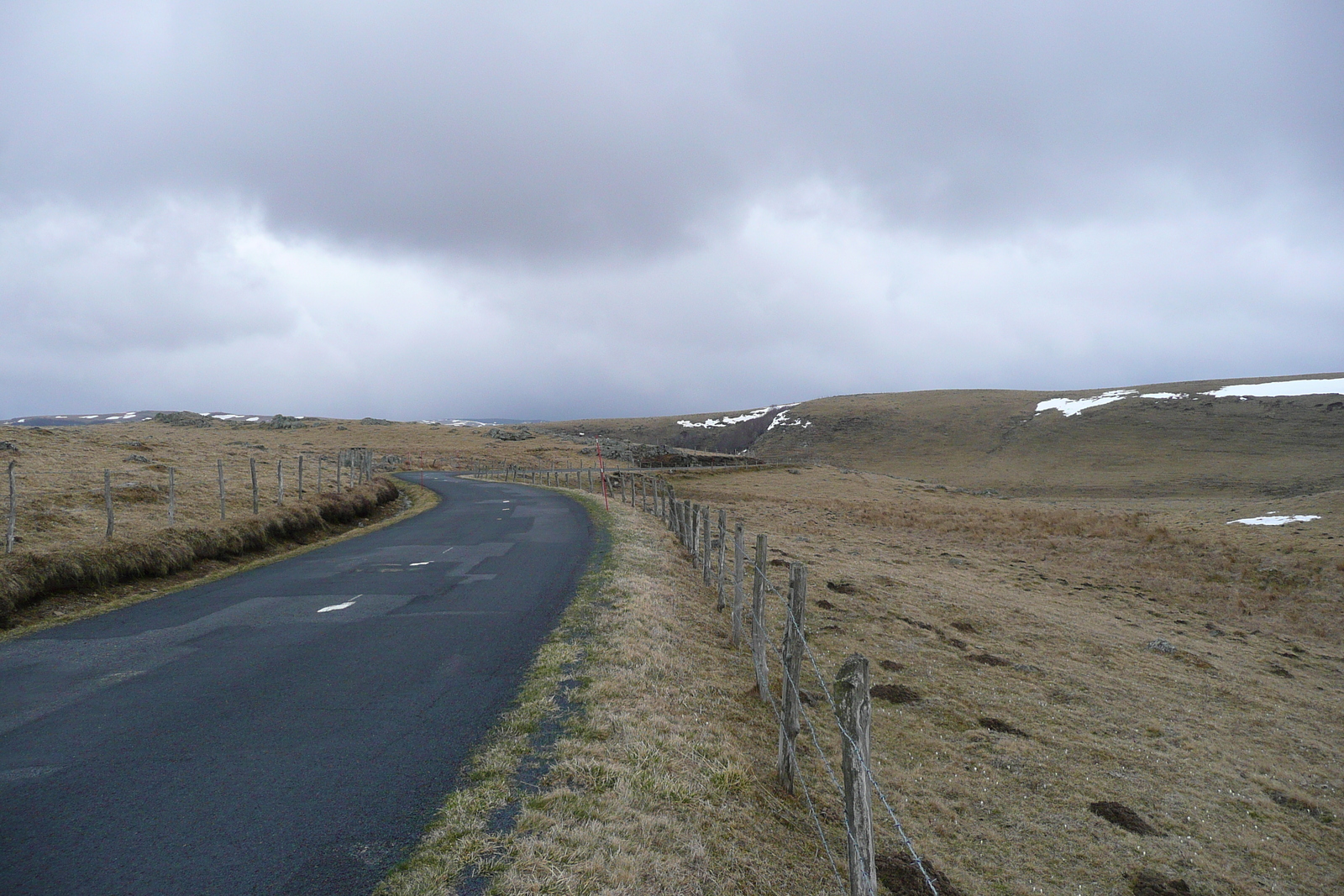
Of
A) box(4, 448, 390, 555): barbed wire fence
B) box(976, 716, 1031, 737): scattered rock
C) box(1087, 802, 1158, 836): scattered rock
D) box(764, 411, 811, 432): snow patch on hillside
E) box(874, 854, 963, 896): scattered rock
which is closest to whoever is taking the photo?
box(874, 854, 963, 896): scattered rock

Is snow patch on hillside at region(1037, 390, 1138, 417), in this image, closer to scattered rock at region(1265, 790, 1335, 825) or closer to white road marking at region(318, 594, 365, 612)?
scattered rock at region(1265, 790, 1335, 825)

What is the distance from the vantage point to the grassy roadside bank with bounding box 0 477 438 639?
1225cm

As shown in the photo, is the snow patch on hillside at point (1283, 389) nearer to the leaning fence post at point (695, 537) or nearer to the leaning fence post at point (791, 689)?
the leaning fence post at point (695, 537)

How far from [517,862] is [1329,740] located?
567 inches

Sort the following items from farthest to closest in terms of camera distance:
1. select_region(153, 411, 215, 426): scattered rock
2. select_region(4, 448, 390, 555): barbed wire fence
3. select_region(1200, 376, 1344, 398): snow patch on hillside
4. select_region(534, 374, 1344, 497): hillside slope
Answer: select_region(153, 411, 215, 426): scattered rock < select_region(1200, 376, 1344, 398): snow patch on hillside < select_region(534, 374, 1344, 497): hillside slope < select_region(4, 448, 390, 555): barbed wire fence

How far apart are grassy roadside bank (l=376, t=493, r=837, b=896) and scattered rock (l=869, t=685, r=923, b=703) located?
2.59 m

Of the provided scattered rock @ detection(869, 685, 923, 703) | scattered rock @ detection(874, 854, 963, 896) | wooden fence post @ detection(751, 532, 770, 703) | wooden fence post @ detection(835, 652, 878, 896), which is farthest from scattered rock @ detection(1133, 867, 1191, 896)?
wooden fence post @ detection(751, 532, 770, 703)

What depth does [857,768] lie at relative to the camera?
5102 millimetres

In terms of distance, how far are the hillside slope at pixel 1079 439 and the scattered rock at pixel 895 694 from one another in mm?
61635

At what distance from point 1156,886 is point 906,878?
2872 mm

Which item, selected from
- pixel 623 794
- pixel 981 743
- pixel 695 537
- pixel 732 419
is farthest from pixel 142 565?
pixel 732 419

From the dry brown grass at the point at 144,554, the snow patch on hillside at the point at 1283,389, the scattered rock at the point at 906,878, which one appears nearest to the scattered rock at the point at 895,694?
the scattered rock at the point at 906,878

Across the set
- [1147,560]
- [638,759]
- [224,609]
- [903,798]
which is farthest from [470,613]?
[1147,560]

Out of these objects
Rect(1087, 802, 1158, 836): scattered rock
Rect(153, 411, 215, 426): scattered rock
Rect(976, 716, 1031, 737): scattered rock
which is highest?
Rect(153, 411, 215, 426): scattered rock
